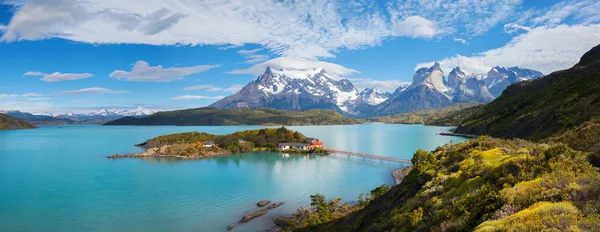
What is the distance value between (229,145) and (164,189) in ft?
234

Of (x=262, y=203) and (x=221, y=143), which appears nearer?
(x=262, y=203)

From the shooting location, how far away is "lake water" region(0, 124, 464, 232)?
50.3 metres

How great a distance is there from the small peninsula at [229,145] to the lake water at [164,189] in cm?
1157

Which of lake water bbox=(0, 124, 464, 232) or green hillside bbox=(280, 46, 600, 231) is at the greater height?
green hillside bbox=(280, 46, 600, 231)

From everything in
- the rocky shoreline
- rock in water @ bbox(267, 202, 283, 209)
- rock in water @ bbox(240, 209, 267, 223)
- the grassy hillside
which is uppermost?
the grassy hillside

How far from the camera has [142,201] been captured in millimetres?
62375

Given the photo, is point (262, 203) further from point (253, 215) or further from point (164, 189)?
point (164, 189)

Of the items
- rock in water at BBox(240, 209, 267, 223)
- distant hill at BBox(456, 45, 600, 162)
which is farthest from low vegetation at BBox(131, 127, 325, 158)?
rock in water at BBox(240, 209, 267, 223)

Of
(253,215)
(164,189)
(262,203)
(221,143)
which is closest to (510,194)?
(253,215)

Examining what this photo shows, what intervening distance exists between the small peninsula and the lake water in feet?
38.0

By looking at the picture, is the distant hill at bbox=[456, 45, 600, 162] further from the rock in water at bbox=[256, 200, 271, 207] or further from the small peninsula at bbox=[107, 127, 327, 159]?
the small peninsula at bbox=[107, 127, 327, 159]

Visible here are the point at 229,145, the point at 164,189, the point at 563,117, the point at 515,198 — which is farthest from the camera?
the point at 229,145

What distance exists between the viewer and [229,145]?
473 ft

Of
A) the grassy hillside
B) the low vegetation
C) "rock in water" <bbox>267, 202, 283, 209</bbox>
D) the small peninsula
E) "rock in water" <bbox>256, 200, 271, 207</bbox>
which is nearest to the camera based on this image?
the grassy hillside
